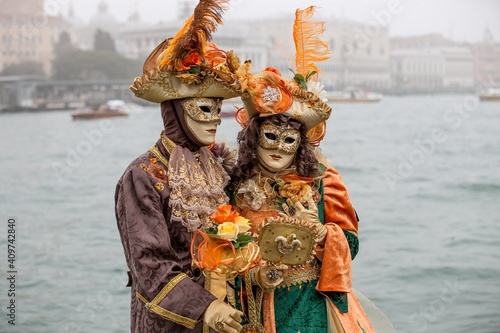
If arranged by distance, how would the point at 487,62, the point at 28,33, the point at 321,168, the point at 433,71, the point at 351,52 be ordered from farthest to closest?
1. the point at 433,71
2. the point at 487,62
3. the point at 351,52
4. the point at 28,33
5. the point at 321,168

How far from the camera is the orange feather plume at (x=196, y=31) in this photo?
299 cm

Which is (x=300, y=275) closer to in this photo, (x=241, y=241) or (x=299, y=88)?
(x=241, y=241)

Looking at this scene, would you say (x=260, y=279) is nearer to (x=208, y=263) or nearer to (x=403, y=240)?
(x=208, y=263)

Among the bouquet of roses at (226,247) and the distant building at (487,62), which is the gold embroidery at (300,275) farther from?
the distant building at (487,62)

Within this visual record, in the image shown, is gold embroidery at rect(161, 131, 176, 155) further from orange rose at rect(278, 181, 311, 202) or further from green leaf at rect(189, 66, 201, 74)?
orange rose at rect(278, 181, 311, 202)

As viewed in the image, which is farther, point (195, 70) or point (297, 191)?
point (297, 191)

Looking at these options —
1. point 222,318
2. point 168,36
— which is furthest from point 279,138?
point 168,36

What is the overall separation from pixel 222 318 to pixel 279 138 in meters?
0.77

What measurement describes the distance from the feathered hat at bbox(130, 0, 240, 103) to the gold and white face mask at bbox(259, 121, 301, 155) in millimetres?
304

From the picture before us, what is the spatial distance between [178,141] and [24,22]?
52596 mm

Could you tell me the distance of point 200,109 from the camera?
306cm

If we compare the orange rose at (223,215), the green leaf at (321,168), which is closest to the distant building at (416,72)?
the green leaf at (321,168)

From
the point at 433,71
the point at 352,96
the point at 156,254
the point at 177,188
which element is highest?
the point at 433,71

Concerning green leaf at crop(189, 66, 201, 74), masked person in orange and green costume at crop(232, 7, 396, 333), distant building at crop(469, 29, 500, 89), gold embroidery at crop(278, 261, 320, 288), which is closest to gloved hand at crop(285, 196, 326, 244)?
masked person in orange and green costume at crop(232, 7, 396, 333)
